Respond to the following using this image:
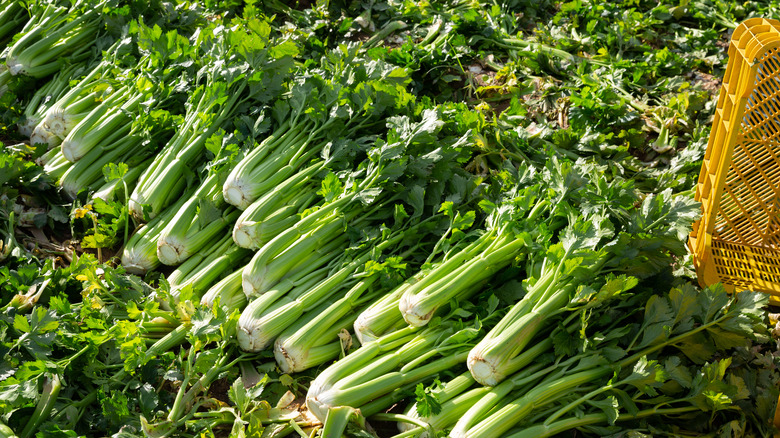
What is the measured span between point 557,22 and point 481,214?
126 inches

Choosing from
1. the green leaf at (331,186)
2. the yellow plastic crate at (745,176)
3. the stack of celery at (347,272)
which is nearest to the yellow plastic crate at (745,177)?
the yellow plastic crate at (745,176)

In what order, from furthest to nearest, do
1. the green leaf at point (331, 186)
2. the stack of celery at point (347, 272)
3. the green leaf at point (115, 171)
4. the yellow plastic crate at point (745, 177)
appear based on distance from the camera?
the green leaf at point (115, 171), the green leaf at point (331, 186), the yellow plastic crate at point (745, 177), the stack of celery at point (347, 272)

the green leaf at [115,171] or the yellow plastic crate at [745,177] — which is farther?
the green leaf at [115,171]

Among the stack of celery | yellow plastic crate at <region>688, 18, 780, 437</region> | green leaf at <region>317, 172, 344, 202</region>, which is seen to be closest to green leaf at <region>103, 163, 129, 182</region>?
the stack of celery

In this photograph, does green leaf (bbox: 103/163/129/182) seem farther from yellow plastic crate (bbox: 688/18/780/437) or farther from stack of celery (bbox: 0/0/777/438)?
yellow plastic crate (bbox: 688/18/780/437)

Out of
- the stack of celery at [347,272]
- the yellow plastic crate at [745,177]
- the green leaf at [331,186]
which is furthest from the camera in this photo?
the green leaf at [331,186]

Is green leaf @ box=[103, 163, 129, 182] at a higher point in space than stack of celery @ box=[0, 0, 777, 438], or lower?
higher

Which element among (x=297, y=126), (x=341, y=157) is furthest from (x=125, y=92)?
(x=341, y=157)

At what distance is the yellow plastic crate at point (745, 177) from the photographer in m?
3.32

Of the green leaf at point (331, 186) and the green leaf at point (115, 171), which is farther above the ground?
the green leaf at point (115, 171)

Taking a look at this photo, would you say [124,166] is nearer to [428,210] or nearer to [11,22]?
[428,210]

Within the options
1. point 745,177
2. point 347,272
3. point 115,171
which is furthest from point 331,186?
point 745,177

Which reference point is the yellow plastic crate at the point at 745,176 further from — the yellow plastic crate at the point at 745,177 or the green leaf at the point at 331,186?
the green leaf at the point at 331,186

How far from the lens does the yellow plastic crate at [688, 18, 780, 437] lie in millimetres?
3324
